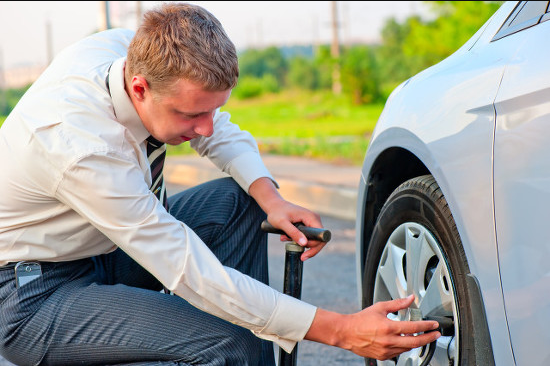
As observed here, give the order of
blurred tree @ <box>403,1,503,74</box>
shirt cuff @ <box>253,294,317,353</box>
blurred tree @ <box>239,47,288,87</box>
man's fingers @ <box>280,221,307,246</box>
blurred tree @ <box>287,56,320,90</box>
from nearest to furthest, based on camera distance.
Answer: shirt cuff @ <box>253,294,317,353</box>
man's fingers @ <box>280,221,307,246</box>
blurred tree @ <box>403,1,503,74</box>
blurred tree @ <box>287,56,320,90</box>
blurred tree @ <box>239,47,288,87</box>

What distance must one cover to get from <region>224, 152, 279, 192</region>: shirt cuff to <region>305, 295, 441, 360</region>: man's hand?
29.8 inches

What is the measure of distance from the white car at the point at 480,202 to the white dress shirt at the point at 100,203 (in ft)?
1.28

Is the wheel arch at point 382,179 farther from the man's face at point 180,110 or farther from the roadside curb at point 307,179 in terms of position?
the roadside curb at point 307,179

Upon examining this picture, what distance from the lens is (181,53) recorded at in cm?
184

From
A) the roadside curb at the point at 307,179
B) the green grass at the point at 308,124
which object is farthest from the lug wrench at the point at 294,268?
the green grass at the point at 308,124

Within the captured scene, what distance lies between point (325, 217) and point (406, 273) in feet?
12.5

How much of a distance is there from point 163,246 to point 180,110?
36 centimetres

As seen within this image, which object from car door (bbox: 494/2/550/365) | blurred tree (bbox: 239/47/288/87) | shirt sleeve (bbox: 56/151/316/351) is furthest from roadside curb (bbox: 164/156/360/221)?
blurred tree (bbox: 239/47/288/87)

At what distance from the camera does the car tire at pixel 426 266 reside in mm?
1822

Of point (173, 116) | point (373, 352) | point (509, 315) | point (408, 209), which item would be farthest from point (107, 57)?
point (509, 315)

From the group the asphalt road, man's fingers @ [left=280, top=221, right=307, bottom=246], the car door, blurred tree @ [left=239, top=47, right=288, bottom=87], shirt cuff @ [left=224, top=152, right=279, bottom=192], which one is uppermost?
the car door

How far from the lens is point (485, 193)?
1.66 m

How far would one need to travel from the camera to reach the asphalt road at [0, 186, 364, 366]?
2.99 metres

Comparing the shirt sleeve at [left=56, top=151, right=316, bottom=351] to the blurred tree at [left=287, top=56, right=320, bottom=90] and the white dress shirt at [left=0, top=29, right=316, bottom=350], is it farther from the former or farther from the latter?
the blurred tree at [left=287, top=56, right=320, bottom=90]
